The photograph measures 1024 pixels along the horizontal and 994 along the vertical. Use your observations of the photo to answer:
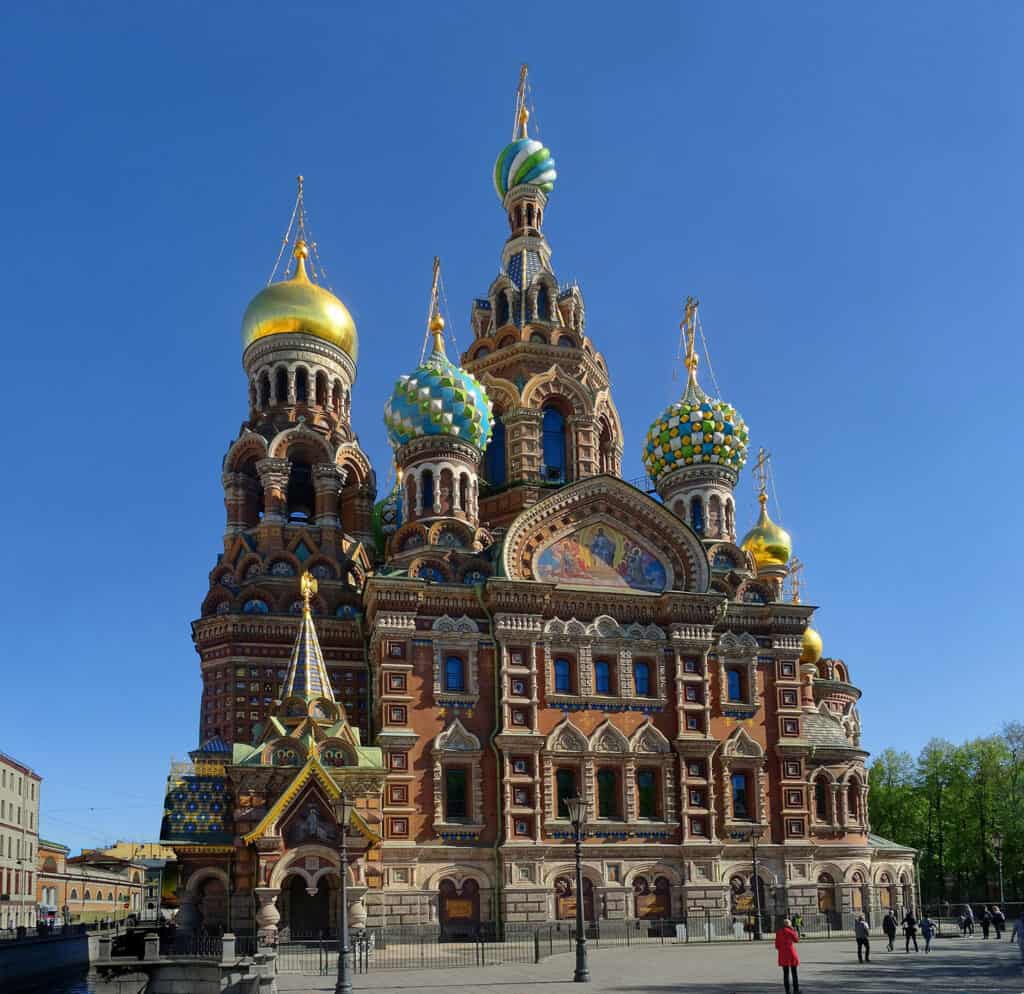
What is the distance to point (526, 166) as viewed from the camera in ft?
161

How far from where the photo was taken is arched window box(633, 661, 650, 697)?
127ft

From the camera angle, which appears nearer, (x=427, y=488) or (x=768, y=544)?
(x=427, y=488)

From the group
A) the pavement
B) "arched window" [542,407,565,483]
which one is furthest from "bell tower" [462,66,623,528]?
the pavement

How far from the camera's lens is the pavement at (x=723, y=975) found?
21562 mm

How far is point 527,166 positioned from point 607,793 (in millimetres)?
24305

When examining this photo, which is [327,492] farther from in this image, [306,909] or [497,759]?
[306,909]

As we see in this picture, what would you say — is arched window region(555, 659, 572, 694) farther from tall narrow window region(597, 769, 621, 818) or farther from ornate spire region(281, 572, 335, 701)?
ornate spire region(281, 572, 335, 701)

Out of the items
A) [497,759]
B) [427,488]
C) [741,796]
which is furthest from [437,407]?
[741,796]

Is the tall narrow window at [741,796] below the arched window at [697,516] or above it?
below

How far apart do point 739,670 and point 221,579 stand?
17034mm

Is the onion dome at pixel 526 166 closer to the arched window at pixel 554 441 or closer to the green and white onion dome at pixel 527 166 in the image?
the green and white onion dome at pixel 527 166

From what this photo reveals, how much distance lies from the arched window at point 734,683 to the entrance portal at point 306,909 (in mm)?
14059

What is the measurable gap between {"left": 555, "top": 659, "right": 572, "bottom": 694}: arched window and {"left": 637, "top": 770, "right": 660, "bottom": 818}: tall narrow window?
129 inches

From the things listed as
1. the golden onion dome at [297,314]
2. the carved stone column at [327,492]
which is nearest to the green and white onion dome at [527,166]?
the golden onion dome at [297,314]
